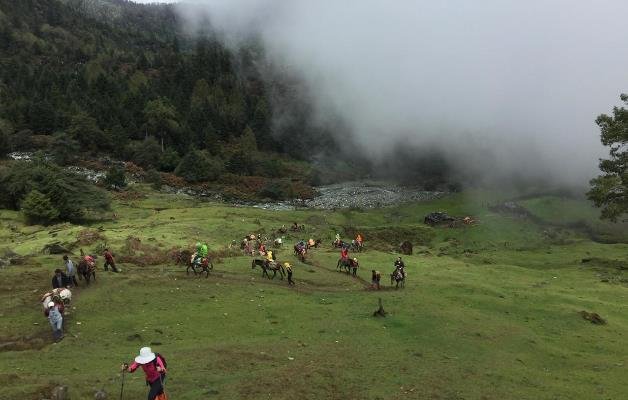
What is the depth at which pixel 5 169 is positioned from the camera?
258ft

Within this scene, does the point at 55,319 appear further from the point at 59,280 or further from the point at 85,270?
the point at 85,270

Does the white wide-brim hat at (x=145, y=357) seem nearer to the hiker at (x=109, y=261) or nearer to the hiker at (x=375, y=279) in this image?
the hiker at (x=109, y=261)

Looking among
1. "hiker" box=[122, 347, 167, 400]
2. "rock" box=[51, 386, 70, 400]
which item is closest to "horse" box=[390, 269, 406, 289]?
"hiker" box=[122, 347, 167, 400]

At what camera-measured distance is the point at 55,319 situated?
81.5ft

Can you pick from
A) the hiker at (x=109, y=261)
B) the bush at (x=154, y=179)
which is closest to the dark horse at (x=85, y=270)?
the hiker at (x=109, y=261)

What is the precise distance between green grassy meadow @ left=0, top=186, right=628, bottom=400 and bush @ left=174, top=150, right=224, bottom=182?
72121 millimetres

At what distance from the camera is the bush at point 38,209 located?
66.6 m

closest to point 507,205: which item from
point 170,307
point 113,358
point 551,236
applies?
point 551,236

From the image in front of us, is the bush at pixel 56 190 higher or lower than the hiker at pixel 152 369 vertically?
higher

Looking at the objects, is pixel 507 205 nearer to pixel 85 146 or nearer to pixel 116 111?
pixel 85 146

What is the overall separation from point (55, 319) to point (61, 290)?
421cm

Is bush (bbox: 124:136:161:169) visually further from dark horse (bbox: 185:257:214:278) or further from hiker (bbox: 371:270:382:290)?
hiker (bbox: 371:270:382:290)

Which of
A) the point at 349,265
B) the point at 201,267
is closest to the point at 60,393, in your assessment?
the point at 201,267

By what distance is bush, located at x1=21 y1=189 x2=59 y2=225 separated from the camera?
66625mm
